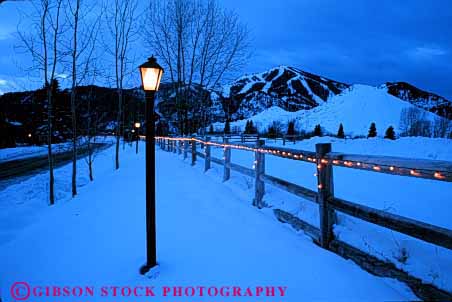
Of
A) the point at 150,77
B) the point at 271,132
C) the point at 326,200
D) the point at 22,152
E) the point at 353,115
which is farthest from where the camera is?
the point at 353,115

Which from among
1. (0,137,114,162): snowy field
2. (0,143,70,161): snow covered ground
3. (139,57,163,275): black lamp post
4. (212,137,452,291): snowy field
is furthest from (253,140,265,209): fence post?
(0,143,70,161): snow covered ground

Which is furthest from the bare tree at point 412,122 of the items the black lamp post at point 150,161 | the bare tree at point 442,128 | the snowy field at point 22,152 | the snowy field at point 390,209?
the black lamp post at point 150,161

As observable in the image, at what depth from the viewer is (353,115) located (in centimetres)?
7388

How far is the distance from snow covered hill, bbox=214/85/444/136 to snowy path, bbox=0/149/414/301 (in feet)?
194

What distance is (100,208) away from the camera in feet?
20.0

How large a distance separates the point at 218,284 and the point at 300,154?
2.32 meters

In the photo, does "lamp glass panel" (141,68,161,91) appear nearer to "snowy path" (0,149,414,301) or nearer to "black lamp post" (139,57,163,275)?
"black lamp post" (139,57,163,275)

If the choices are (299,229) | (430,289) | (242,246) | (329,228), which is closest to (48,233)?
(242,246)

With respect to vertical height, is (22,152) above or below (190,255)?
above

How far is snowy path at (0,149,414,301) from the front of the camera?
3010 mm

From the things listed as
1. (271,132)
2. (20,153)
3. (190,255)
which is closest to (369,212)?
(190,255)

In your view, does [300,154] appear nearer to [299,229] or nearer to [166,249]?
[299,229]

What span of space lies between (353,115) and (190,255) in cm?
7806

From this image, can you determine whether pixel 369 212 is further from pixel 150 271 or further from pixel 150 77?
pixel 150 77
